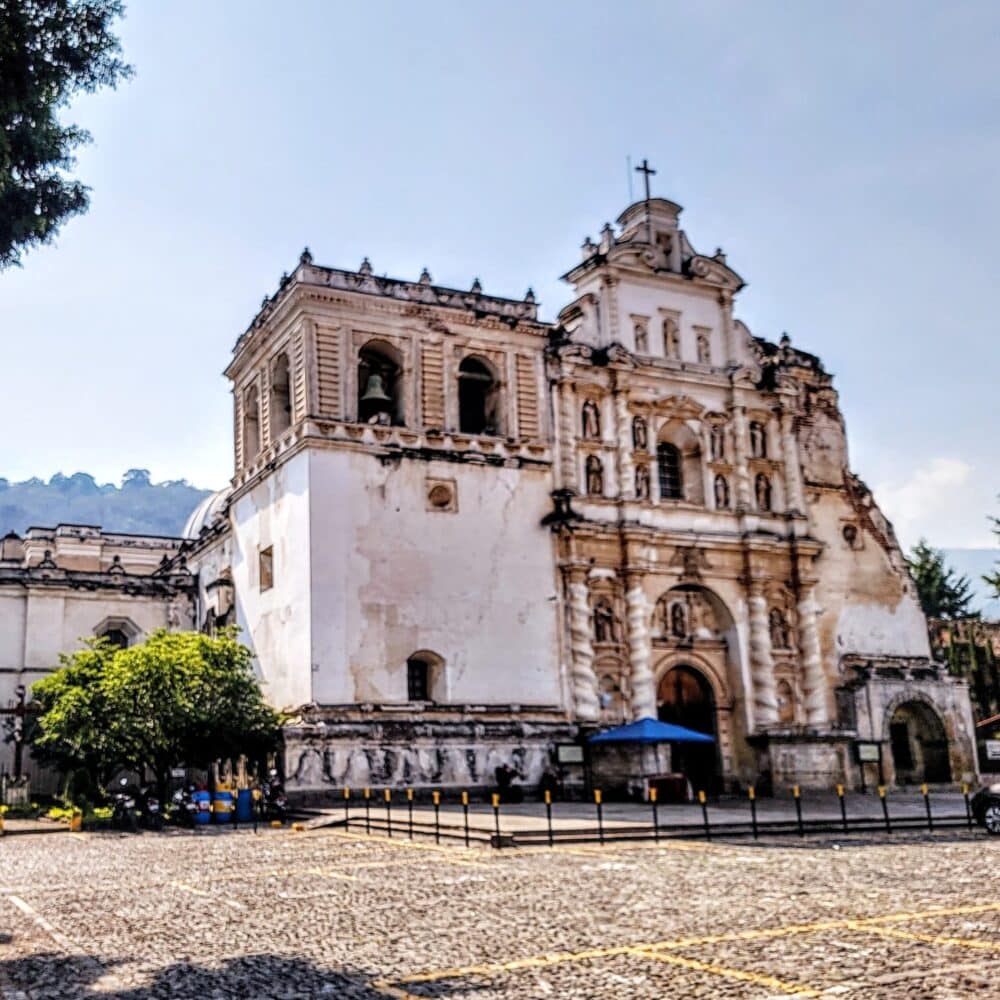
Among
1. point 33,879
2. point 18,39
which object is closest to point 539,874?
point 33,879

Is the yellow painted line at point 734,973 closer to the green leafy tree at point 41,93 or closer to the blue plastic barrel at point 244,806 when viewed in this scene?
the green leafy tree at point 41,93

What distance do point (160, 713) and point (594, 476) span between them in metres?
14.3

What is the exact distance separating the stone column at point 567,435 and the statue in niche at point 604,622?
3530 mm

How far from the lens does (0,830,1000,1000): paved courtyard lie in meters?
8.57

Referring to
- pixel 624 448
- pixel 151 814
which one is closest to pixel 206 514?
pixel 624 448

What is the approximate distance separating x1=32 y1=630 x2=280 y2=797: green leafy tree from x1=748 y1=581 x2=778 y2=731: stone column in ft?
48.0

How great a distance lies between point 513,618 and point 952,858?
17.5 meters

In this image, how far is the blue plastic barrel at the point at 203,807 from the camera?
26.7m

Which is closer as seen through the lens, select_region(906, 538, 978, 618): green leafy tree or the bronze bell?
the bronze bell

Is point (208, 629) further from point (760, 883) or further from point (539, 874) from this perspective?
point (760, 883)

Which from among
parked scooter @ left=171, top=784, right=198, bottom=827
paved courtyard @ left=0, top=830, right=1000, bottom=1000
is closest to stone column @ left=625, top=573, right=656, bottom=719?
parked scooter @ left=171, top=784, right=198, bottom=827

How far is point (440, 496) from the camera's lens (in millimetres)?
32406

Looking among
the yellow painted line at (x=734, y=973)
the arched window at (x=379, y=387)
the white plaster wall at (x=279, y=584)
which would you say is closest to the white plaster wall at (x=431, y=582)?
the white plaster wall at (x=279, y=584)

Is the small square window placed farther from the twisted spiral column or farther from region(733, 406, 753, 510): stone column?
region(733, 406, 753, 510): stone column
